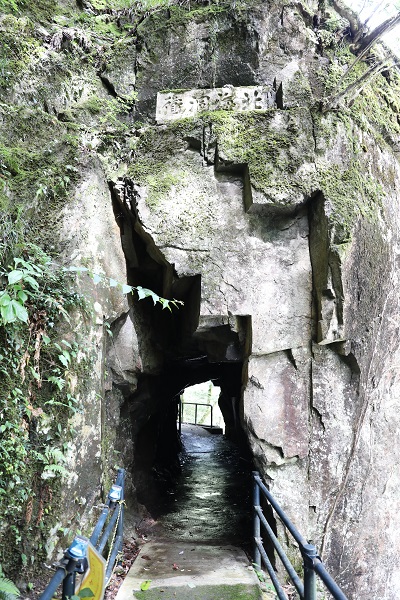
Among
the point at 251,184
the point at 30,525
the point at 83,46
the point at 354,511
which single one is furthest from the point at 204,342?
the point at 83,46

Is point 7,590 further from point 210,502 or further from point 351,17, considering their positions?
point 351,17

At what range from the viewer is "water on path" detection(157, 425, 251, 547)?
5.99 m

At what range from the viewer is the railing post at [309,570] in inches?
91.8

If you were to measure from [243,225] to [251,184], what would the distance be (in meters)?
0.48

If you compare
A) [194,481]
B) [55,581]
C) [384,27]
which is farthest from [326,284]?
[194,481]

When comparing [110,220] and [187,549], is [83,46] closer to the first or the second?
[110,220]

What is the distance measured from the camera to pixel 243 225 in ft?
16.9

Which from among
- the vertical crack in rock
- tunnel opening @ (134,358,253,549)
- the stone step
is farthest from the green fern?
the vertical crack in rock

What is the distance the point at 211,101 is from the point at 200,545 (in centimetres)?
566

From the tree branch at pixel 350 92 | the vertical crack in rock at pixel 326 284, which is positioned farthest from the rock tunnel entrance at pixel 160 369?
the tree branch at pixel 350 92

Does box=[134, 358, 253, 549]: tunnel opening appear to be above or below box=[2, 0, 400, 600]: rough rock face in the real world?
below

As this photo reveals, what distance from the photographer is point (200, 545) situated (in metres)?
5.37

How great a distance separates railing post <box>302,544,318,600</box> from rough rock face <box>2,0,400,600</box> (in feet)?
7.73

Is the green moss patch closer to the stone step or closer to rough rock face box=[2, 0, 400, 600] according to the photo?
the stone step
